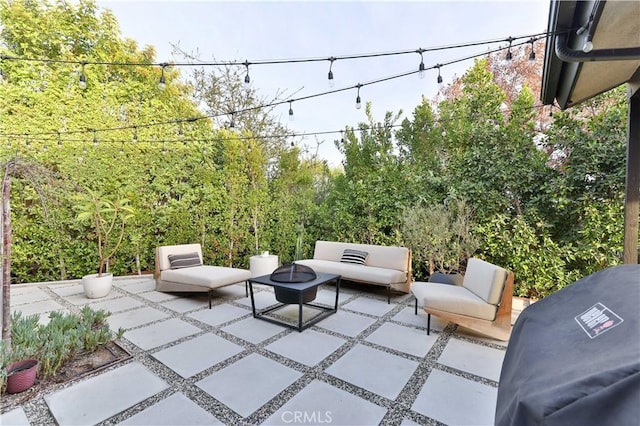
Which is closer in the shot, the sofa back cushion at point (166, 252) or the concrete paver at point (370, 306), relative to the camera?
the concrete paver at point (370, 306)

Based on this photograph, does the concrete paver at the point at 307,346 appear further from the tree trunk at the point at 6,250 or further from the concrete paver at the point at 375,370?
the tree trunk at the point at 6,250

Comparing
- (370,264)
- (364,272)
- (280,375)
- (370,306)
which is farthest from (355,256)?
(280,375)

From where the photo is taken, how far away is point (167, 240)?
225 inches

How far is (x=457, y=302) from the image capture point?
300 centimetres

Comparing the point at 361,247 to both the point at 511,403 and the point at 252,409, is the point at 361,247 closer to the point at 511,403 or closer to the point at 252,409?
the point at 252,409

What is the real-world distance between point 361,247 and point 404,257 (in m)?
0.81

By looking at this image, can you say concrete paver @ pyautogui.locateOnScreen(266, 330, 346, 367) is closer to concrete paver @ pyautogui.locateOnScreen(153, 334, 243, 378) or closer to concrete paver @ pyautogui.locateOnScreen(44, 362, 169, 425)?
concrete paver @ pyautogui.locateOnScreen(153, 334, 243, 378)

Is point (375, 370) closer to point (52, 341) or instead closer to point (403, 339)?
point (403, 339)

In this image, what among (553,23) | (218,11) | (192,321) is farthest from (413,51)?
(192,321)

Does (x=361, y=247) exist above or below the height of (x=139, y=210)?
below

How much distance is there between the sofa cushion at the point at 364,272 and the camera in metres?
4.25

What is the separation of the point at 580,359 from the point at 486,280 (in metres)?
2.74

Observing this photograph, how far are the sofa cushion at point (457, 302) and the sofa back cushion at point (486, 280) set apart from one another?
0.07 meters

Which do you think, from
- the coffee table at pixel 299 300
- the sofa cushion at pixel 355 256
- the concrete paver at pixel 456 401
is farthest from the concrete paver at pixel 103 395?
the sofa cushion at pixel 355 256
